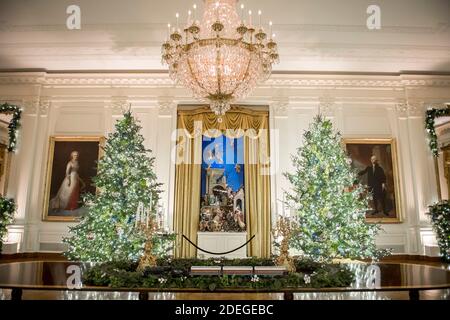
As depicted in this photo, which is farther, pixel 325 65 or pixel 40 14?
pixel 325 65

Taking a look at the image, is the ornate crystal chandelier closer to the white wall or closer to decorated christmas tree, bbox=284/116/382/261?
decorated christmas tree, bbox=284/116/382/261

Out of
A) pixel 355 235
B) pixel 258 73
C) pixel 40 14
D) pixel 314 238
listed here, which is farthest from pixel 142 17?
pixel 355 235

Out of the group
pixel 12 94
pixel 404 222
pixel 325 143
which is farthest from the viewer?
pixel 12 94

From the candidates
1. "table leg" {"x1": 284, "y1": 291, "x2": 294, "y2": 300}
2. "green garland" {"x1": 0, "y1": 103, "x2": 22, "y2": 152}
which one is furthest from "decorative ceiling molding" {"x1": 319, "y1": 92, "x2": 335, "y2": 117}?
"green garland" {"x1": 0, "y1": 103, "x2": 22, "y2": 152}

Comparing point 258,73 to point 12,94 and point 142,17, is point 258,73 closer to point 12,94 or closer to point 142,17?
point 142,17

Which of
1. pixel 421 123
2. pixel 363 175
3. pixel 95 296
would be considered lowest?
pixel 95 296

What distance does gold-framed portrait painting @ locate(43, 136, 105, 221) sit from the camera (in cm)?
929

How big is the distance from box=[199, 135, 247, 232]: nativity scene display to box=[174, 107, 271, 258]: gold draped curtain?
20cm

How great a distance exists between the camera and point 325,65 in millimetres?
9547

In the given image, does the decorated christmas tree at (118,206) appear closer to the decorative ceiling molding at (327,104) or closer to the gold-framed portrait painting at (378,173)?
the decorative ceiling molding at (327,104)

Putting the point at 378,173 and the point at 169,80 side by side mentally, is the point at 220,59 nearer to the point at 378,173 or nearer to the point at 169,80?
the point at 169,80

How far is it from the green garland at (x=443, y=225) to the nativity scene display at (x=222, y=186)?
4.99 meters

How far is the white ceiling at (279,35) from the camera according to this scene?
7.02 metres
